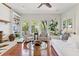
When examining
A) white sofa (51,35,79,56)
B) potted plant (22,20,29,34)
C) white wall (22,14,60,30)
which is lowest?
white sofa (51,35,79,56)

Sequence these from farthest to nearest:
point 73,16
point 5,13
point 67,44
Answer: point 67,44
point 73,16
point 5,13

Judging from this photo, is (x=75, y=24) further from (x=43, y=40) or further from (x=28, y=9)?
(x=28, y=9)

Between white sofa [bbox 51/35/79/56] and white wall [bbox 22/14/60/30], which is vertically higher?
white wall [bbox 22/14/60/30]

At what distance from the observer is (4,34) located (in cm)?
161

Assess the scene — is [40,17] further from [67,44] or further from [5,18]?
[67,44]

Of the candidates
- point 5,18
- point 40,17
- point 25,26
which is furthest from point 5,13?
point 40,17

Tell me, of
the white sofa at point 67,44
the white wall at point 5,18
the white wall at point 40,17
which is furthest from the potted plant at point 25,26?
the white sofa at point 67,44

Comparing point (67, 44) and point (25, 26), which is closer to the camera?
point (25, 26)

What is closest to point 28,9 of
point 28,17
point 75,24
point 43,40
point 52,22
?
point 28,17

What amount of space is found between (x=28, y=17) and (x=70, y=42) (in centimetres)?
83

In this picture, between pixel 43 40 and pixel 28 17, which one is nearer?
pixel 28 17

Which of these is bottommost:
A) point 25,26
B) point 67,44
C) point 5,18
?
point 67,44

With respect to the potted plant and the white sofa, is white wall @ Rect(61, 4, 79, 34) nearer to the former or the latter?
the white sofa

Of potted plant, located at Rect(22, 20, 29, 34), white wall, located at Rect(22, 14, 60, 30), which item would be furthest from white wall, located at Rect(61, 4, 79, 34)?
potted plant, located at Rect(22, 20, 29, 34)
